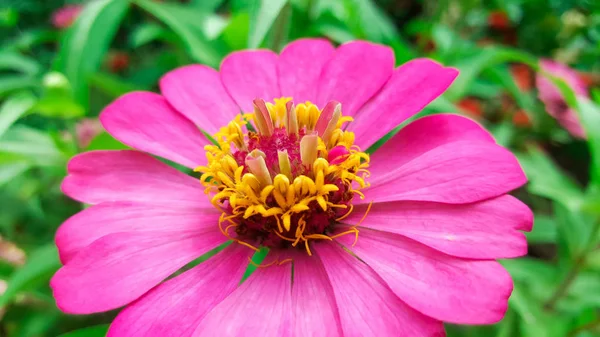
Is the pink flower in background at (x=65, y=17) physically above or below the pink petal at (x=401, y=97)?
above

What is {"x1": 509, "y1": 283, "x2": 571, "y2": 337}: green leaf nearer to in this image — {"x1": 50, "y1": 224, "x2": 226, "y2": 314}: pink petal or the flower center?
the flower center

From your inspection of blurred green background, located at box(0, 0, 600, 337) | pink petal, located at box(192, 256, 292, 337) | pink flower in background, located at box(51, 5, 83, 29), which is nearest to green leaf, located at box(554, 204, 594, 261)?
blurred green background, located at box(0, 0, 600, 337)

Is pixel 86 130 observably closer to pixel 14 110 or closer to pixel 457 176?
pixel 14 110

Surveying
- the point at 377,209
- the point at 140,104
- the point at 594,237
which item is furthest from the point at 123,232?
the point at 594,237

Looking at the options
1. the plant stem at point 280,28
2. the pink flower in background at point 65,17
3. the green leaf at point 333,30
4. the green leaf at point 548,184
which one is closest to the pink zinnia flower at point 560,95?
the green leaf at point 548,184

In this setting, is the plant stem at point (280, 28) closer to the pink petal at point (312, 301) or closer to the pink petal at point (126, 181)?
the pink petal at point (126, 181)

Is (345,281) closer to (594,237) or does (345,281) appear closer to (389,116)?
(389,116)

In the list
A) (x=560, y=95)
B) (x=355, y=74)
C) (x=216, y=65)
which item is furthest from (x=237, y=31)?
(x=560, y=95)
